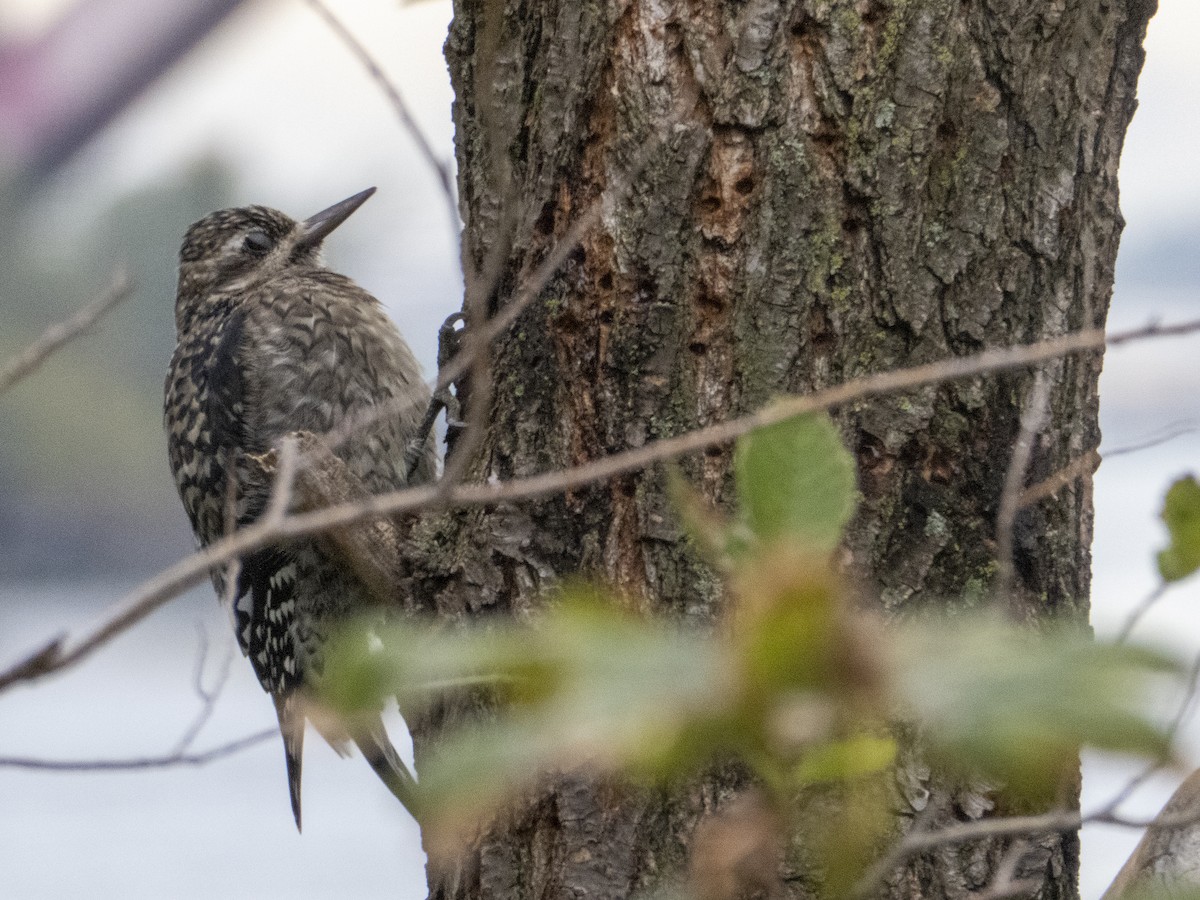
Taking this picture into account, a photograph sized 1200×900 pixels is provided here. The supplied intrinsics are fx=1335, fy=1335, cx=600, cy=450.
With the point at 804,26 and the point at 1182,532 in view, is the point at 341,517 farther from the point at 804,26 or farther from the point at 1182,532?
the point at 804,26

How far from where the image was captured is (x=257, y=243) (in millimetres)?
3594

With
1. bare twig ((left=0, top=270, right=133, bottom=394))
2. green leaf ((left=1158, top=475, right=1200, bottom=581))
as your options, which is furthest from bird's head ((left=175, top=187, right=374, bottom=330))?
green leaf ((left=1158, top=475, right=1200, bottom=581))

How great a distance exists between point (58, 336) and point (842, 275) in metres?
0.96

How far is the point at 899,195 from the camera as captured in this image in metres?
1.58

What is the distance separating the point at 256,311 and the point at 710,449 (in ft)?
6.35

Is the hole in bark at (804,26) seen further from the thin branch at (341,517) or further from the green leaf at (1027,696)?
the green leaf at (1027,696)

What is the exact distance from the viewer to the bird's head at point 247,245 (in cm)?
355

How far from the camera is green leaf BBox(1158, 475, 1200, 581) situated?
0.58 metres

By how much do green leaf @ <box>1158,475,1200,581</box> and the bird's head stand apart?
3.14 meters

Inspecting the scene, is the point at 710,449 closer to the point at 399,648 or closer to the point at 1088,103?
the point at 1088,103

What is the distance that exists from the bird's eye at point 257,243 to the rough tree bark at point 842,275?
2.09 m

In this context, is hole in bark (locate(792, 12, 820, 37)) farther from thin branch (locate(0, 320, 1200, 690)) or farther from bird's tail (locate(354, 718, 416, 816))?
bird's tail (locate(354, 718, 416, 816))

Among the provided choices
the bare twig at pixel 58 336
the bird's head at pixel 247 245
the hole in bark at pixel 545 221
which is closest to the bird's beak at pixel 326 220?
the bird's head at pixel 247 245

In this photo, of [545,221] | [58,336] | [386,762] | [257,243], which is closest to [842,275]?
[545,221]
